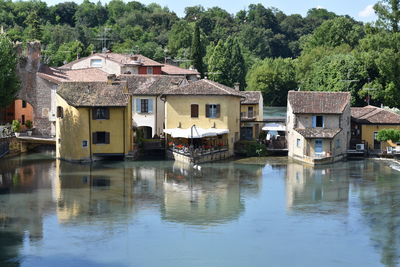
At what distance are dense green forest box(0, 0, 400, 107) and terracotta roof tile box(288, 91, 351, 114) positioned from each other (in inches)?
457

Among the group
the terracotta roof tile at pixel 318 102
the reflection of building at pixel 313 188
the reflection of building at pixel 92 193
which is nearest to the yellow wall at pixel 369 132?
the terracotta roof tile at pixel 318 102

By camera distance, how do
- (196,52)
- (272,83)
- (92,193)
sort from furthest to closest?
(272,83) → (196,52) → (92,193)

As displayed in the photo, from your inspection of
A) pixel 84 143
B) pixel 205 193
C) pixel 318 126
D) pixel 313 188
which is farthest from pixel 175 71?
pixel 205 193

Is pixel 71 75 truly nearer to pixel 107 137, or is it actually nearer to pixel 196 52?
pixel 107 137

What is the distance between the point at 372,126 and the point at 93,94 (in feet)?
69.3

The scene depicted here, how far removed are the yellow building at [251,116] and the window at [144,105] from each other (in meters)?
7.72

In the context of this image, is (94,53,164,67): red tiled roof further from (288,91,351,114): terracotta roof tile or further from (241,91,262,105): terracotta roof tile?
(288,91,351,114): terracotta roof tile

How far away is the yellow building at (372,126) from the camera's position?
54844 millimetres

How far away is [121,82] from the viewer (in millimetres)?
54469

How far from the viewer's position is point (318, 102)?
5400cm

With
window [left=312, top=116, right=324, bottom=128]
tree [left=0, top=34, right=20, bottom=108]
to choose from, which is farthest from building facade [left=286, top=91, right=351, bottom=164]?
tree [left=0, top=34, right=20, bottom=108]

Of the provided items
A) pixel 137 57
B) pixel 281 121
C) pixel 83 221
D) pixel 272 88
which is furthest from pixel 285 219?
pixel 272 88

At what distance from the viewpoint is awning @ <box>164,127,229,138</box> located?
52.1m

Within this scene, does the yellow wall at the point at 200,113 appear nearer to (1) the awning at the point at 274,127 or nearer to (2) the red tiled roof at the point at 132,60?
(1) the awning at the point at 274,127
